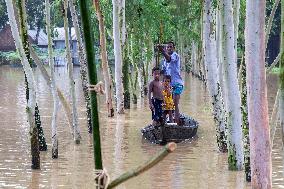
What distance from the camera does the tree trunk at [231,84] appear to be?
8.99 metres

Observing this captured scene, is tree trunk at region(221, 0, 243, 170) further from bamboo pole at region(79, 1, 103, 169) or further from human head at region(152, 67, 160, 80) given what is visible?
bamboo pole at region(79, 1, 103, 169)

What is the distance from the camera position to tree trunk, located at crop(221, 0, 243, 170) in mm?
8988

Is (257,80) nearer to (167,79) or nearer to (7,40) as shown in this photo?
(167,79)

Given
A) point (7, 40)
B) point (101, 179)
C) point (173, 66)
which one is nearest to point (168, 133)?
point (173, 66)

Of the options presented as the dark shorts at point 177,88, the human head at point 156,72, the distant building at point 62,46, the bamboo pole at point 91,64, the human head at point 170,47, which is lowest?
the distant building at point 62,46

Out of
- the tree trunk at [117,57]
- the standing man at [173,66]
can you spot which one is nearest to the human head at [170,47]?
the standing man at [173,66]

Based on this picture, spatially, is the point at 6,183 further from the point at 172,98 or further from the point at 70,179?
the point at 172,98

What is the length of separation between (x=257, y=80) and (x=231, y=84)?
184 inches

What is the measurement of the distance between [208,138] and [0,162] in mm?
5657

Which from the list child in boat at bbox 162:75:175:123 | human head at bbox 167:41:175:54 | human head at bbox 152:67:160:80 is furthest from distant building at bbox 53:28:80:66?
human head at bbox 152:67:160:80

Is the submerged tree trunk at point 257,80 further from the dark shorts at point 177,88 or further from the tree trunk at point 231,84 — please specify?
the dark shorts at point 177,88

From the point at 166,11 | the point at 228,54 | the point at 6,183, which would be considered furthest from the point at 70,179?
the point at 166,11

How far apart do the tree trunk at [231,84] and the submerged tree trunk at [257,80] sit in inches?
175

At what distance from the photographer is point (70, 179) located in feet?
31.6
